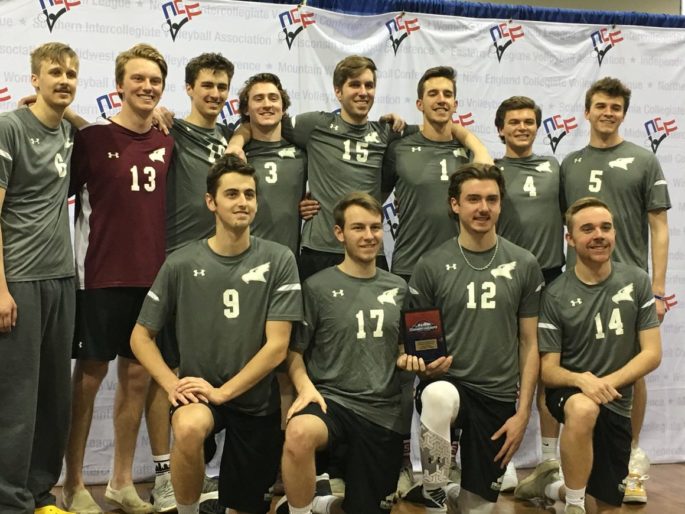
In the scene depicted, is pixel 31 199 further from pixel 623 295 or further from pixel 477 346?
pixel 623 295

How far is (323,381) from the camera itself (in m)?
3.66

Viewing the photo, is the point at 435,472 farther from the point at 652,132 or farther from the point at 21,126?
the point at 652,132

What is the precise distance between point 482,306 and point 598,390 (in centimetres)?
64

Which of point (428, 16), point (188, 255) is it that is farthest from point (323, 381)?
point (428, 16)

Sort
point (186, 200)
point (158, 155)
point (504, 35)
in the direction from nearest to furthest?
point (158, 155) < point (186, 200) < point (504, 35)

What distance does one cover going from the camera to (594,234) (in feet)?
12.7

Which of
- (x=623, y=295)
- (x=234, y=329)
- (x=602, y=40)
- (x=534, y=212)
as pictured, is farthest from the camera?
(x=602, y=40)

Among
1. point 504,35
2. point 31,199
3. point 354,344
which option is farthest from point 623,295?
point 31,199

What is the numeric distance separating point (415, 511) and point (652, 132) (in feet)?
10.4

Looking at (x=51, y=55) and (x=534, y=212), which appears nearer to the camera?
(x=51, y=55)

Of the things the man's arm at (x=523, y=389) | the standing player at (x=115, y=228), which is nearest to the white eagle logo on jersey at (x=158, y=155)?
the standing player at (x=115, y=228)

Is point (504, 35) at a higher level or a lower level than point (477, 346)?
higher

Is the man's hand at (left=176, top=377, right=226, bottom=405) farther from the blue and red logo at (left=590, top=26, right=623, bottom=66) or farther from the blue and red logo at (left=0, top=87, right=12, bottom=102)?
the blue and red logo at (left=590, top=26, right=623, bottom=66)

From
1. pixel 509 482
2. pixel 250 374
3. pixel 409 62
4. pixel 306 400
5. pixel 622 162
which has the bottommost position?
pixel 509 482
